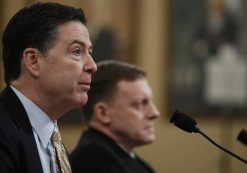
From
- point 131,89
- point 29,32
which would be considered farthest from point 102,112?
point 29,32

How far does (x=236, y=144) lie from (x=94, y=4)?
202cm

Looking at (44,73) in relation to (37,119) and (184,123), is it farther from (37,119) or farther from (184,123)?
(184,123)

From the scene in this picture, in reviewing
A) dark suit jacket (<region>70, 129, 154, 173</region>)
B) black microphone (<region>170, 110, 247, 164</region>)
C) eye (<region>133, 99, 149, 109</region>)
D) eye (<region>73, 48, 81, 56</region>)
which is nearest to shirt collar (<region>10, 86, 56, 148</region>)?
eye (<region>73, 48, 81, 56</region>)

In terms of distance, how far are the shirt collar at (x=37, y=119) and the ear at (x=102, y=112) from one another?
2.98 ft

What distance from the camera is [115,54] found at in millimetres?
6148

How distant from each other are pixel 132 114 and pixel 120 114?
60mm

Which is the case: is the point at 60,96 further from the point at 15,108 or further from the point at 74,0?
the point at 74,0

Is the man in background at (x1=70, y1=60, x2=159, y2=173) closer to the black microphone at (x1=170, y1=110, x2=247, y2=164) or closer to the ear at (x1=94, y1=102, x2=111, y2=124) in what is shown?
the ear at (x1=94, y1=102, x2=111, y2=124)

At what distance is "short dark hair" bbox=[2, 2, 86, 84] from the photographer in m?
2.03

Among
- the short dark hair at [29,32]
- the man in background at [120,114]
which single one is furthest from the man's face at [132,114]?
the short dark hair at [29,32]

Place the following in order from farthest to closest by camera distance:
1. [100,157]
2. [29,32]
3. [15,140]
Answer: [100,157], [29,32], [15,140]

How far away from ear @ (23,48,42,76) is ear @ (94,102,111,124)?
949 mm

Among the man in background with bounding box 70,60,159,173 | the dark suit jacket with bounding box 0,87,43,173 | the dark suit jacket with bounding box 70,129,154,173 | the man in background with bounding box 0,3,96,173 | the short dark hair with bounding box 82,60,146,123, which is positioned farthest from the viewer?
the short dark hair with bounding box 82,60,146,123

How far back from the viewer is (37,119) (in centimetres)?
203
